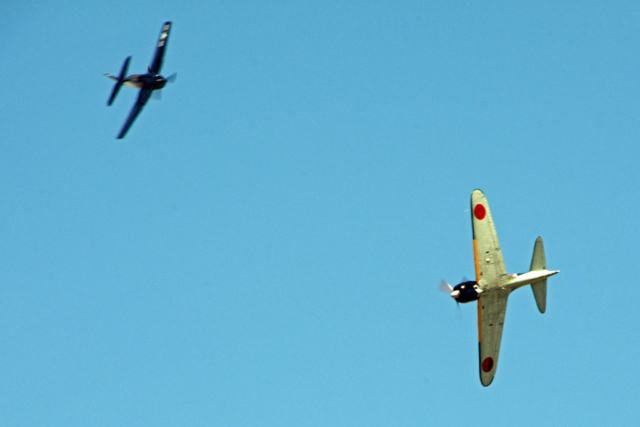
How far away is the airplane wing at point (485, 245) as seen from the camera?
1783 inches

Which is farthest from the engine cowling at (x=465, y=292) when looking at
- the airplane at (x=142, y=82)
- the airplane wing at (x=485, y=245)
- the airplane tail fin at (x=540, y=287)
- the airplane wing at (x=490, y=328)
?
the airplane at (x=142, y=82)

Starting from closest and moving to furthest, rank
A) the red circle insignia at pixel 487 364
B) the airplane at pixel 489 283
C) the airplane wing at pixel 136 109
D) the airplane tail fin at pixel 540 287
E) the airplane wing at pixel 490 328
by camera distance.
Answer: the airplane at pixel 489 283, the airplane wing at pixel 490 328, the airplane tail fin at pixel 540 287, the red circle insignia at pixel 487 364, the airplane wing at pixel 136 109

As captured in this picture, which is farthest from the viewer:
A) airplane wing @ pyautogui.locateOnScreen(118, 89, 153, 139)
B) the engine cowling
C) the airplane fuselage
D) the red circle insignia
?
airplane wing @ pyautogui.locateOnScreen(118, 89, 153, 139)

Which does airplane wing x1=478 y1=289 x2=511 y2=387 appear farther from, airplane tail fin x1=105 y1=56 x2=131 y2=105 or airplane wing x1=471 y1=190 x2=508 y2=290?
airplane tail fin x1=105 y1=56 x2=131 y2=105

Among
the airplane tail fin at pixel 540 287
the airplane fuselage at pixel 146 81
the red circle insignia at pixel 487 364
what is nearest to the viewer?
the airplane tail fin at pixel 540 287

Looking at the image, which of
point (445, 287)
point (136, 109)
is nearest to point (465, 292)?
point (445, 287)

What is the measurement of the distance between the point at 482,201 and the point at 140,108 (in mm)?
27173

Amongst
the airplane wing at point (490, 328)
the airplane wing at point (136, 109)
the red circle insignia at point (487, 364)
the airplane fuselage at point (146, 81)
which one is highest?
the airplane fuselage at point (146, 81)

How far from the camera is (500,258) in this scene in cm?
4591

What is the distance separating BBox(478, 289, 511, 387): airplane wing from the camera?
46812 mm

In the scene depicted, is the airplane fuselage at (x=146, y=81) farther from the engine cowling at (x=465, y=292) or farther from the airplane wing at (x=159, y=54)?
the engine cowling at (x=465, y=292)

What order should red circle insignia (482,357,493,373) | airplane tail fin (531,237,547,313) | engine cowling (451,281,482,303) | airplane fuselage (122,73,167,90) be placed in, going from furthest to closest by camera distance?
1. airplane fuselage (122,73,167,90)
2. red circle insignia (482,357,493,373)
3. airplane tail fin (531,237,547,313)
4. engine cowling (451,281,482,303)

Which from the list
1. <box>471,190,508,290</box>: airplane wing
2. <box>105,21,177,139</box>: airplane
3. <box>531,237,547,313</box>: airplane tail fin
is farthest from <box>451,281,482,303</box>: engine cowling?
<box>105,21,177,139</box>: airplane

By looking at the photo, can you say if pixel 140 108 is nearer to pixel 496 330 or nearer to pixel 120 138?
pixel 120 138
